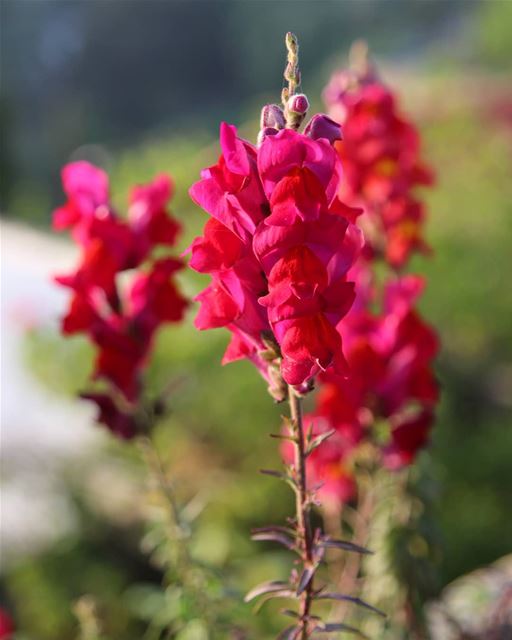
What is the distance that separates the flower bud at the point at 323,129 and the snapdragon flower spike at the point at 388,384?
1.38 ft

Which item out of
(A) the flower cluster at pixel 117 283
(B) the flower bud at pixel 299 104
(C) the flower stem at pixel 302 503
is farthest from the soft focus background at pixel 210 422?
(B) the flower bud at pixel 299 104

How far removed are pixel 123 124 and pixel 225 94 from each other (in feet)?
7.44

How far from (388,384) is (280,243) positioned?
461mm

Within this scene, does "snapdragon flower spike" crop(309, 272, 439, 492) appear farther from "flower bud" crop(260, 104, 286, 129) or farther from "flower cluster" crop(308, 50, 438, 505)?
"flower bud" crop(260, 104, 286, 129)

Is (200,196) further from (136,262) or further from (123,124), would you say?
(123,124)

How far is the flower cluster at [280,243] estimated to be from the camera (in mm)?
619

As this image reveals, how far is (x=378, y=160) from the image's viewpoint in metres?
1.29

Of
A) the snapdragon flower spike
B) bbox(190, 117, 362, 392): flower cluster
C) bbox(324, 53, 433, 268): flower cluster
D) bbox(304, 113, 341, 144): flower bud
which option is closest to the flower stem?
bbox(190, 117, 362, 392): flower cluster

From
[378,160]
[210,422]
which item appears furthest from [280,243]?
[210,422]

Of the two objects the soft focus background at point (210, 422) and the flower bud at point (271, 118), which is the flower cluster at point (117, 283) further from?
the flower bud at point (271, 118)

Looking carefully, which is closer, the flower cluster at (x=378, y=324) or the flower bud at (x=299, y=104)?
the flower bud at (x=299, y=104)

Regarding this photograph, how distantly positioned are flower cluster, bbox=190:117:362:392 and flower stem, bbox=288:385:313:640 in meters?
0.03

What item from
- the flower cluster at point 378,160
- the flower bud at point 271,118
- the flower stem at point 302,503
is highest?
the flower cluster at point 378,160

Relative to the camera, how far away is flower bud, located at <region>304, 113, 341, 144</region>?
0.65 m
